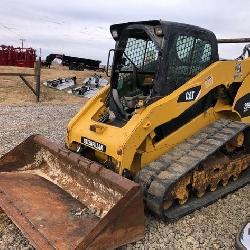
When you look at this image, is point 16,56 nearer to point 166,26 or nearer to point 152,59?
point 152,59

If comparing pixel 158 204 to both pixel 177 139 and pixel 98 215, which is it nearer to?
pixel 98 215

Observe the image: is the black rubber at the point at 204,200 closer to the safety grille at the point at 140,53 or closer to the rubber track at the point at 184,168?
the rubber track at the point at 184,168

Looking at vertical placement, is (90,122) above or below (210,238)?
above

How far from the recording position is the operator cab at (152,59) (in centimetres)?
552

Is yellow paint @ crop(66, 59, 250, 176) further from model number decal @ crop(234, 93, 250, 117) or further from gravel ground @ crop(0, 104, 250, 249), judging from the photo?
gravel ground @ crop(0, 104, 250, 249)

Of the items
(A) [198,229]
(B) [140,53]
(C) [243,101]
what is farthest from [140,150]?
(C) [243,101]

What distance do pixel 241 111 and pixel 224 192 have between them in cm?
142

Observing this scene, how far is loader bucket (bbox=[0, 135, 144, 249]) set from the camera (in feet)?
13.8

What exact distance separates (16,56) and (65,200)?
25.9 meters

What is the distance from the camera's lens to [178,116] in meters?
5.73

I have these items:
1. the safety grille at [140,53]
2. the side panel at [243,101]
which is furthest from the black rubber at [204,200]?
the safety grille at [140,53]

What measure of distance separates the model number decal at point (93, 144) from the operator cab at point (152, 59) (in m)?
0.56

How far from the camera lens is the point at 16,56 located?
2961 centimetres

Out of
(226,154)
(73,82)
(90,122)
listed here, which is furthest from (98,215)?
(73,82)
